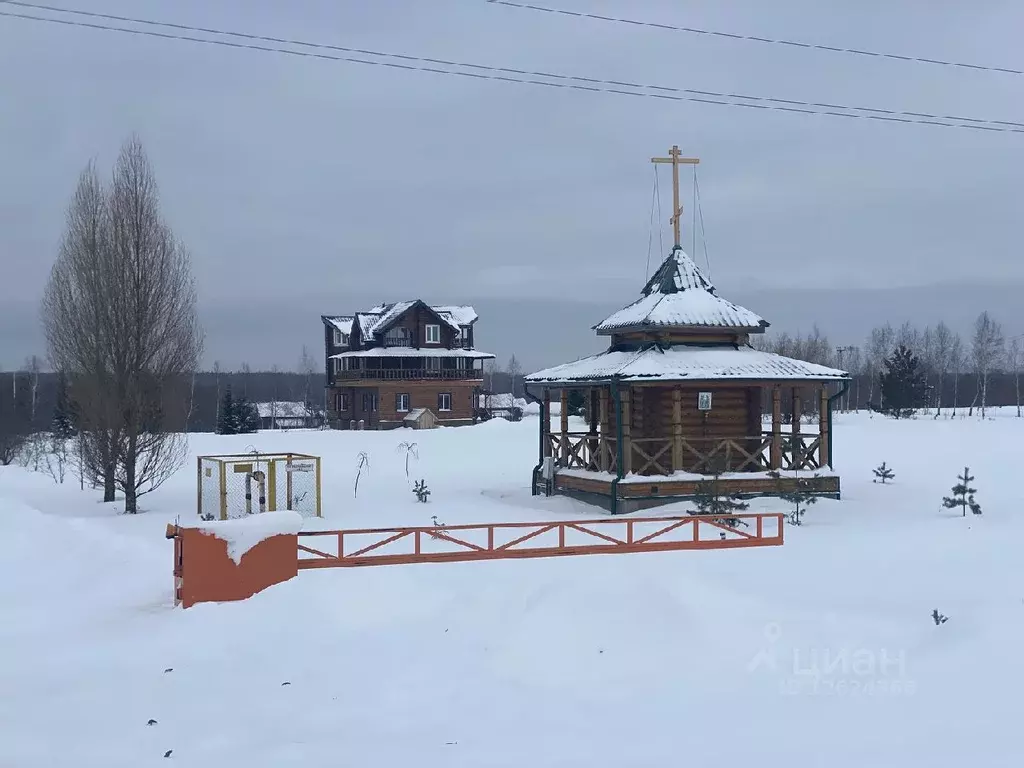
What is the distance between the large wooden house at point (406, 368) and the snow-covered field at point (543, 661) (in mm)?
38952

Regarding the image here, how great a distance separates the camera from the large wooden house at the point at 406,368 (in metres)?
56.8

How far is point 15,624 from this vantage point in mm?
13664

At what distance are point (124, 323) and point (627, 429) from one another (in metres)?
11.8

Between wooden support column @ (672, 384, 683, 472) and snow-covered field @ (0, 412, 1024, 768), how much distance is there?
4369 millimetres

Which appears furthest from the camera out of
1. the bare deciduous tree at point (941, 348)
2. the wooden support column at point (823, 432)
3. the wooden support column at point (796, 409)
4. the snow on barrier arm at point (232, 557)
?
the bare deciduous tree at point (941, 348)

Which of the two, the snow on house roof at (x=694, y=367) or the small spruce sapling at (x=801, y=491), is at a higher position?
the snow on house roof at (x=694, y=367)

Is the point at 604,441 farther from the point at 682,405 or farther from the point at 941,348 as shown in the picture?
the point at 941,348

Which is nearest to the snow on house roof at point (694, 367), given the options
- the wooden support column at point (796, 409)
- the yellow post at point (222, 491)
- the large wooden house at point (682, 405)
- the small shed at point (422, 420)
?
the large wooden house at point (682, 405)

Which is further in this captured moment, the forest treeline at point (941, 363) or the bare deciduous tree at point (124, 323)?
the forest treeline at point (941, 363)

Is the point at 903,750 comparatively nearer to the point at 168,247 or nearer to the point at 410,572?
the point at 410,572

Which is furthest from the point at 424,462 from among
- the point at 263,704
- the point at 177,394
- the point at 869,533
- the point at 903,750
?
the point at 903,750

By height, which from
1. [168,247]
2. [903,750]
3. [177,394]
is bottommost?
[903,750]

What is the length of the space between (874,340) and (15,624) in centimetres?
11049

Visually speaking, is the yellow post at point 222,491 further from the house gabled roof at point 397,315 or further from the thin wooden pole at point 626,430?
the house gabled roof at point 397,315
